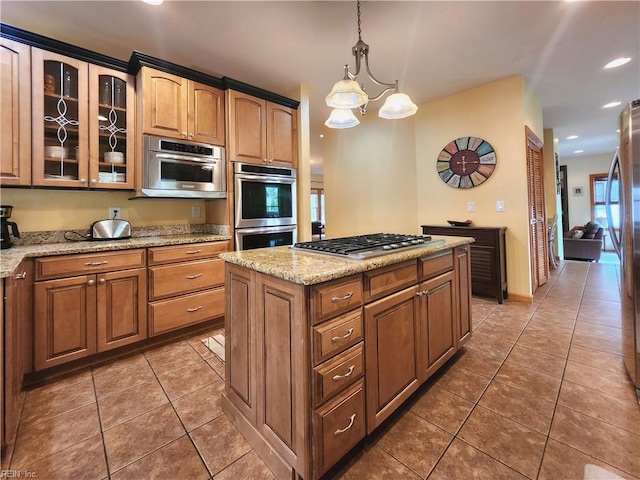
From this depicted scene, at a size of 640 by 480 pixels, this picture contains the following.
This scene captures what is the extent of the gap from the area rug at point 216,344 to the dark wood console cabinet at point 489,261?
9.66 ft

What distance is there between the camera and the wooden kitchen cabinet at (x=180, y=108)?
2.38m

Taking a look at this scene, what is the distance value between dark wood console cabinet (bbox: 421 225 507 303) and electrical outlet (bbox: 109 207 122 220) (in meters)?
3.68

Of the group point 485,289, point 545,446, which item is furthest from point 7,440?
point 485,289

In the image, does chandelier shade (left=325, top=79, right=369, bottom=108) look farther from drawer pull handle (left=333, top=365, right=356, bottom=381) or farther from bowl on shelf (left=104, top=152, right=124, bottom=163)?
bowl on shelf (left=104, top=152, right=124, bottom=163)

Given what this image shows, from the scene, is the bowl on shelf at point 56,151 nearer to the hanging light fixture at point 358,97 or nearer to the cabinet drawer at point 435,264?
the hanging light fixture at point 358,97

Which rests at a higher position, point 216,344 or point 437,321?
point 437,321

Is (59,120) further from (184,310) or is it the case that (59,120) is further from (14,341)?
(184,310)

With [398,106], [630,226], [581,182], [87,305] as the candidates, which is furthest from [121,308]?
[581,182]

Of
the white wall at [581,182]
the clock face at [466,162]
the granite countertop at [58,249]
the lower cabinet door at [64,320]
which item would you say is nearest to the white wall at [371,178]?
the clock face at [466,162]

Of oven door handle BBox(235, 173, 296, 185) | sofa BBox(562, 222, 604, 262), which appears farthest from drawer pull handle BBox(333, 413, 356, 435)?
sofa BBox(562, 222, 604, 262)

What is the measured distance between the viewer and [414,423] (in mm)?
1471

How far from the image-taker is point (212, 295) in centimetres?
262

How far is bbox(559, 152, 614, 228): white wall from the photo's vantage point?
8.23 meters

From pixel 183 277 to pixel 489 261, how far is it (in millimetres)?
3310
